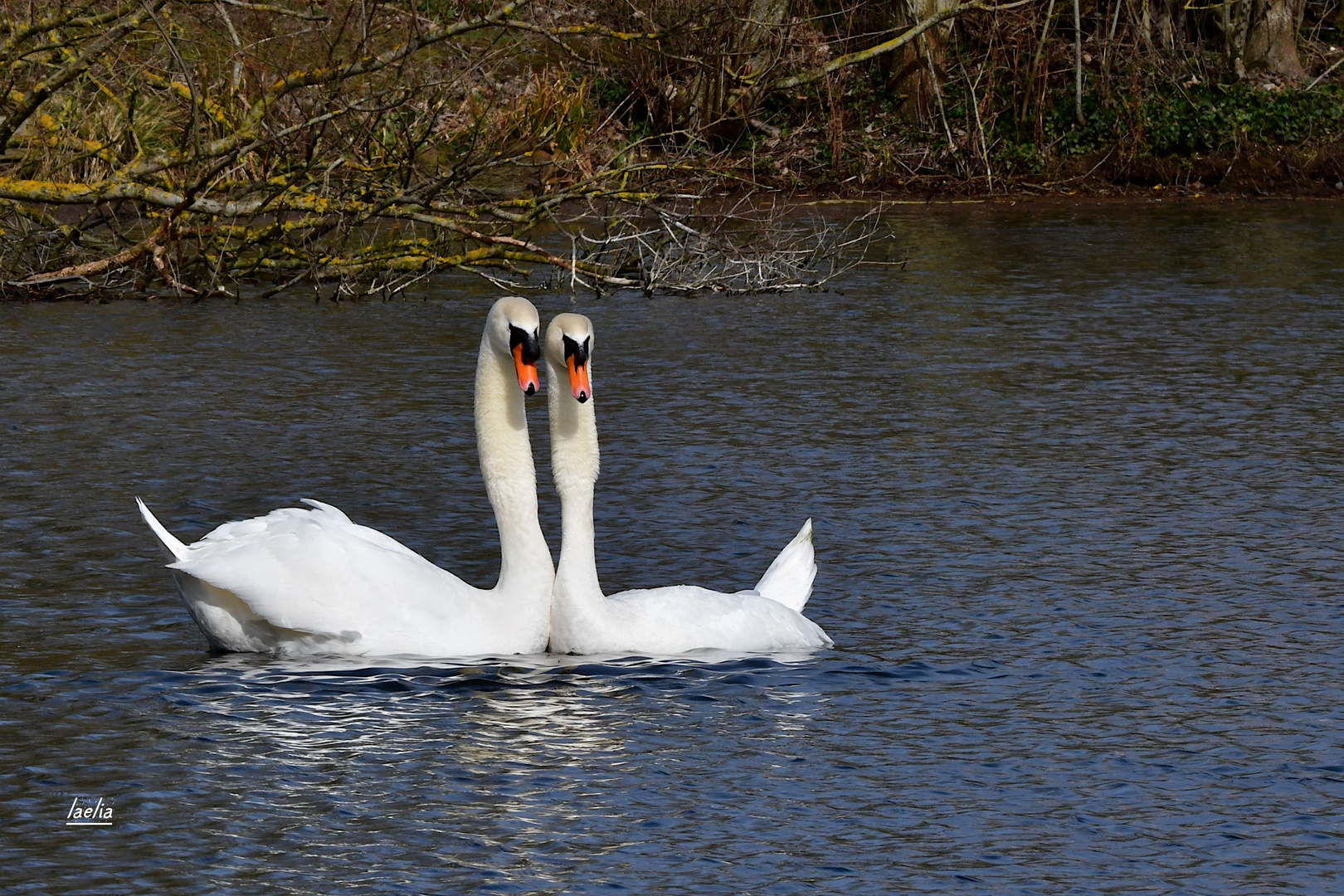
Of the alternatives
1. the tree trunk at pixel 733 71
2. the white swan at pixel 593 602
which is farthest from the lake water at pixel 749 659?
the tree trunk at pixel 733 71

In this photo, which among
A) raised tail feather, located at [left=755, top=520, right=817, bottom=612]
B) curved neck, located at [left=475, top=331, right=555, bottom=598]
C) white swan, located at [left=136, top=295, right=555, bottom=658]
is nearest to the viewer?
white swan, located at [left=136, top=295, right=555, bottom=658]

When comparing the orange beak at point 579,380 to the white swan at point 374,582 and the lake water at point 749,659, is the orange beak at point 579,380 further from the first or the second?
the lake water at point 749,659

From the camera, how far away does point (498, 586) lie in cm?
668

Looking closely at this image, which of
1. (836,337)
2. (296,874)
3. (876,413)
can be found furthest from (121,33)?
(296,874)

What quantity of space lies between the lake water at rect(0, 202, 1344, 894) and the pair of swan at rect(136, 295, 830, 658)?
0.13m

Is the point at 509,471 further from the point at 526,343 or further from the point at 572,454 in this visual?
the point at 526,343

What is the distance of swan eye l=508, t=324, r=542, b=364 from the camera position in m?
6.62

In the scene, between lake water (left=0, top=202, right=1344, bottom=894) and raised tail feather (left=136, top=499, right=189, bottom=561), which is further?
raised tail feather (left=136, top=499, right=189, bottom=561)

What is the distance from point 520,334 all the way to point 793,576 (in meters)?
1.38

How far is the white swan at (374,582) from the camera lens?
21.1 ft

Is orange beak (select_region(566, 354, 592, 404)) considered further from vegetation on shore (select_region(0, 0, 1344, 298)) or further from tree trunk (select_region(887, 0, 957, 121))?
tree trunk (select_region(887, 0, 957, 121))

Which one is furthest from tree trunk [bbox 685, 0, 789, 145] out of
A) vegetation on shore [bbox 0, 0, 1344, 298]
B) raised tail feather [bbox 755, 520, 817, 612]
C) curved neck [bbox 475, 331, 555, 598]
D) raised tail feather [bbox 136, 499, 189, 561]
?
raised tail feather [bbox 136, 499, 189, 561]

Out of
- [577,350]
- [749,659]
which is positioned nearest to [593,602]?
[749,659]

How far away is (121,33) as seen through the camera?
1418 cm
